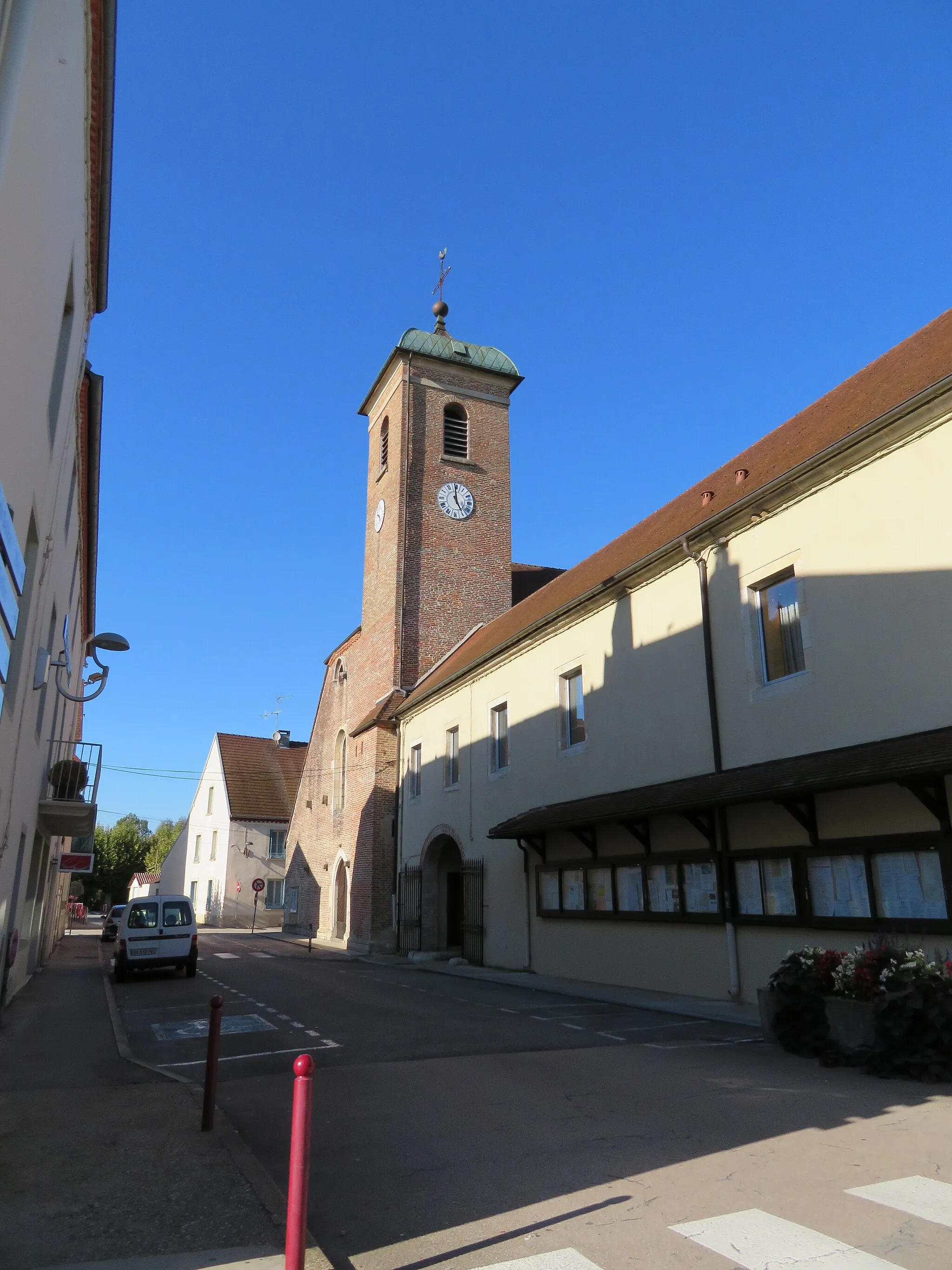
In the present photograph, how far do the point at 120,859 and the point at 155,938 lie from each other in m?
58.3

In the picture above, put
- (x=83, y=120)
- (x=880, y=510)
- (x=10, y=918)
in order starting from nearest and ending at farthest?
(x=83, y=120)
(x=880, y=510)
(x=10, y=918)

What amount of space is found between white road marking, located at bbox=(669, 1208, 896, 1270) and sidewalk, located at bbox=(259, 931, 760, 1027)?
6.71 metres

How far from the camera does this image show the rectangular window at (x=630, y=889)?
1452cm

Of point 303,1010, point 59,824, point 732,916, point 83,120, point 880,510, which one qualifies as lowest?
point 303,1010

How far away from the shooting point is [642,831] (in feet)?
46.7

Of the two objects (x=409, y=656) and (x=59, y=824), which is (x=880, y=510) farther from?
(x=409, y=656)

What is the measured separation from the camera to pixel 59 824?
16.2 m

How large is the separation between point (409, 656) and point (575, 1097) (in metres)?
22.0

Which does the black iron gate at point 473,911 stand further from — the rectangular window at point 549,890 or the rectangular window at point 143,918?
the rectangular window at point 143,918

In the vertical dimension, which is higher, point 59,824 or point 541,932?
point 59,824

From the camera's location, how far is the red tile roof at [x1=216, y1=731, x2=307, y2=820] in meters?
43.6

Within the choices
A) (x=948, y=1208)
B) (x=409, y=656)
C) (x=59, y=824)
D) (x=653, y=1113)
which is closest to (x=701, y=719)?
→ (x=653, y=1113)

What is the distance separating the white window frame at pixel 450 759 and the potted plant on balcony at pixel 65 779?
9.39m

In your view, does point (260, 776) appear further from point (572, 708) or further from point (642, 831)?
point (642, 831)
